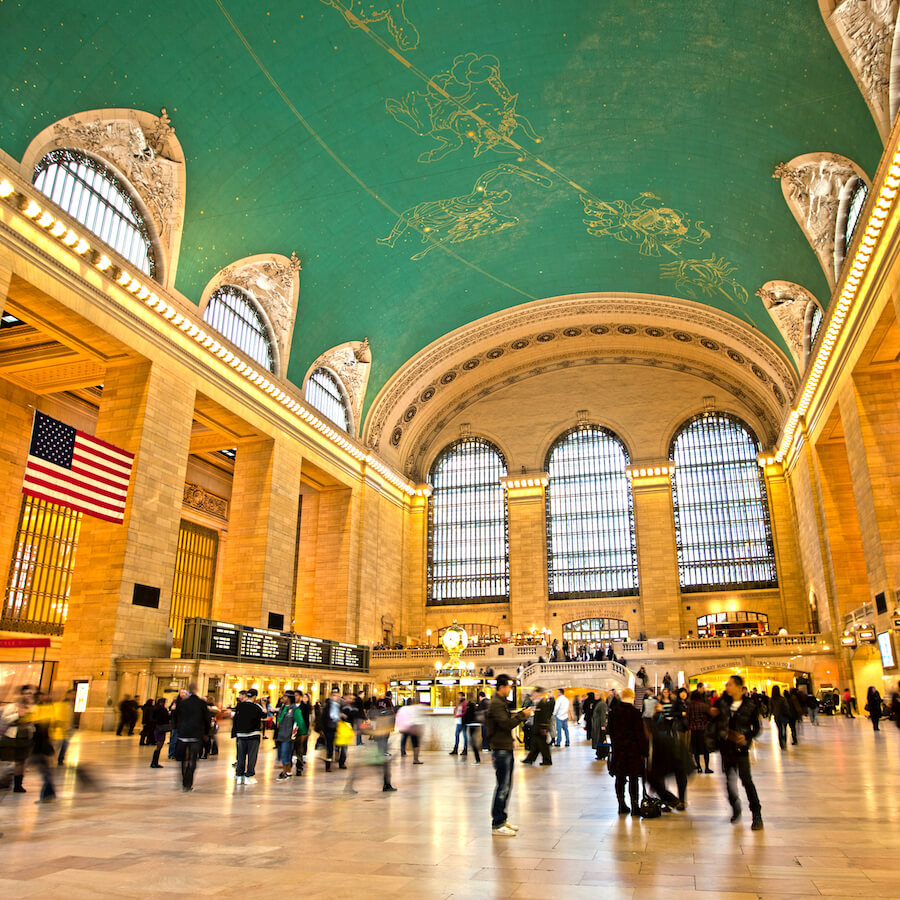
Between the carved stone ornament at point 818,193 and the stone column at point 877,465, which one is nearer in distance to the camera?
the stone column at point 877,465

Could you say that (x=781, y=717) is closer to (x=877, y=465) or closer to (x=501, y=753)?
(x=877, y=465)

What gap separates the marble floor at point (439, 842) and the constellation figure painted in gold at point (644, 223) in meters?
19.7

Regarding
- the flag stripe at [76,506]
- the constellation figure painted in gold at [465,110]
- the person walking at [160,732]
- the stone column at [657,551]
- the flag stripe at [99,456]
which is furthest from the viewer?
the stone column at [657,551]

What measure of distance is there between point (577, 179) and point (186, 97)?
39.0 feet

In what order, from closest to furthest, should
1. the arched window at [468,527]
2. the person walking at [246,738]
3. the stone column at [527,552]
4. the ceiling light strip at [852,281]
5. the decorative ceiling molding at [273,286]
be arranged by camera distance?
the person walking at [246,738] → the ceiling light strip at [852,281] → the decorative ceiling molding at [273,286] → the stone column at [527,552] → the arched window at [468,527]

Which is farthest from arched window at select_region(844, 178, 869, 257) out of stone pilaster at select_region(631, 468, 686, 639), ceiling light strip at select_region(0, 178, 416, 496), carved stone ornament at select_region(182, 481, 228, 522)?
carved stone ornament at select_region(182, 481, 228, 522)

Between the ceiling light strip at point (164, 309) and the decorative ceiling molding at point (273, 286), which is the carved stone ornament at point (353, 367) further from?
the decorative ceiling molding at point (273, 286)

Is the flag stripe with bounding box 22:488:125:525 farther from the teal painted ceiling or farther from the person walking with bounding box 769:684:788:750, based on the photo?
the person walking with bounding box 769:684:788:750

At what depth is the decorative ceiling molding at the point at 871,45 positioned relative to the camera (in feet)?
51.7

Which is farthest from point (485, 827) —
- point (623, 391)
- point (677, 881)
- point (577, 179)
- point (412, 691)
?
point (623, 391)

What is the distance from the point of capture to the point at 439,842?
5.48 m

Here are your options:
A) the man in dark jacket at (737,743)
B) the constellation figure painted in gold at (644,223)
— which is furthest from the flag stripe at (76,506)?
the constellation figure painted in gold at (644,223)

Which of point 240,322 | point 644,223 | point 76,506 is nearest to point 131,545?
point 76,506

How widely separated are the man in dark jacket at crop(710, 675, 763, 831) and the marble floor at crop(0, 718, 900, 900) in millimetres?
217
